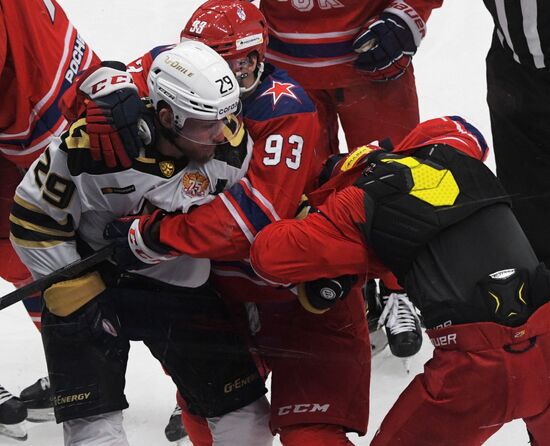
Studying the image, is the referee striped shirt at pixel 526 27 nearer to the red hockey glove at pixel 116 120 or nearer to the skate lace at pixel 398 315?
the skate lace at pixel 398 315

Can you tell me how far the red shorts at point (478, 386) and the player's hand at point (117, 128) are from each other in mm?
788

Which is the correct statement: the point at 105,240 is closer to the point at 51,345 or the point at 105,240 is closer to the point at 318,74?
the point at 51,345

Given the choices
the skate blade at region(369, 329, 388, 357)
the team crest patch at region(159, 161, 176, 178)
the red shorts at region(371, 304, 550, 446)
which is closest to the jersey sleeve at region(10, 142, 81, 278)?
the team crest patch at region(159, 161, 176, 178)

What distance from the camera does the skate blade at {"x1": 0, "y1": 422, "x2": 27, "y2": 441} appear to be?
3.36 m

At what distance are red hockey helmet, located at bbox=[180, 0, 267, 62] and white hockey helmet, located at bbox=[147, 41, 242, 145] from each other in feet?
0.89

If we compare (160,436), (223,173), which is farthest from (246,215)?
(160,436)

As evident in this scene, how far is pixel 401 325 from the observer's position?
138 inches

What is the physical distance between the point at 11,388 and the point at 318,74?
1336 mm

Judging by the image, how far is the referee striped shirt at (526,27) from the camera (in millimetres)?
3105

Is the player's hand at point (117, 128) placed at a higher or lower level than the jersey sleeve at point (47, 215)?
higher

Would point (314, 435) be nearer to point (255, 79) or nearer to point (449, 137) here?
point (449, 137)

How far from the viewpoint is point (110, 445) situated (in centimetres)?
293

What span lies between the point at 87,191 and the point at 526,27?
4.06 feet

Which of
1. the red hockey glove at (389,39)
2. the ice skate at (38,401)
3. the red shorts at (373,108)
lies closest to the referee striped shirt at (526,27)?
the red hockey glove at (389,39)
